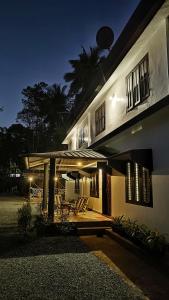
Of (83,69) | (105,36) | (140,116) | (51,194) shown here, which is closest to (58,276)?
(140,116)

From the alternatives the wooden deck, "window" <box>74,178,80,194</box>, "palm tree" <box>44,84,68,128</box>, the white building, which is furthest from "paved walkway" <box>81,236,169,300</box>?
"palm tree" <box>44,84,68,128</box>

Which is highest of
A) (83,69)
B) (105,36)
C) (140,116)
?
(83,69)

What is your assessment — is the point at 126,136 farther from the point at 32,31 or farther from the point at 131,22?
the point at 32,31

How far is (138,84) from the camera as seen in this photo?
9.38 metres

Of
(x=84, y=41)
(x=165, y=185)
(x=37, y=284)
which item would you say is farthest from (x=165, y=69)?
(x=84, y=41)

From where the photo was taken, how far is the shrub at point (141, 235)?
663 centimetres

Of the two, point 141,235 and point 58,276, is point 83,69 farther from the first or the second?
point 58,276

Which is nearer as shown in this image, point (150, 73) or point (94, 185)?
point (150, 73)

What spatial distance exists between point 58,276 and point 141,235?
283 centimetres

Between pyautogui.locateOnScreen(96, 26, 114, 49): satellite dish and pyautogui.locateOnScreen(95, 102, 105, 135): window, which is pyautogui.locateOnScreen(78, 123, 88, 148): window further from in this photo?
pyautogui.locateOnScreen(96, 26, 114, 49): satellite dish

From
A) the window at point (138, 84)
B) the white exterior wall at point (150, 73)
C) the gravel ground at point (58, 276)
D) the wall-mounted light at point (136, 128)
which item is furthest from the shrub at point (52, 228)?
the window at point (138, 84)

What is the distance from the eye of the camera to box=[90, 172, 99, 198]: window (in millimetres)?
14914

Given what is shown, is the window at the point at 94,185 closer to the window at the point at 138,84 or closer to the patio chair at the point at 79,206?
the patio chair at the point at 79,206

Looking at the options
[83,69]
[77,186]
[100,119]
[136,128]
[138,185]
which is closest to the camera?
[136,128]
